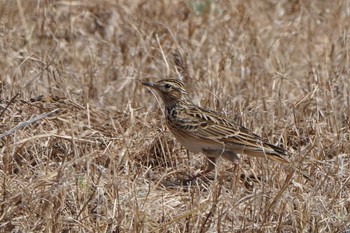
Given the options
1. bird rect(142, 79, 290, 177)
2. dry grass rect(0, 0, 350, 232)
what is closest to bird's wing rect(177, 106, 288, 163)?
bird rect(142, 79, 290, 177)

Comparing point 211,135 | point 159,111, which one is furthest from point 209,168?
point 159,111

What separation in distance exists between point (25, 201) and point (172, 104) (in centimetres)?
198

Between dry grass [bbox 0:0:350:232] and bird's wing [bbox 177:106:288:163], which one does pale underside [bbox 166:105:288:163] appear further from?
dry grass [bbox 0:0:350:232]

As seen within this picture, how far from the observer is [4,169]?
6699 mm

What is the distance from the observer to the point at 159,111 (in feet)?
26.9

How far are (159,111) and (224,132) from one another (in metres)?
0.98

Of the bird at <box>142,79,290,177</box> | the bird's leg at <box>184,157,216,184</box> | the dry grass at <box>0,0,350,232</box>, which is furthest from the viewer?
the bird's leg at <box>184,157,216,184</box>

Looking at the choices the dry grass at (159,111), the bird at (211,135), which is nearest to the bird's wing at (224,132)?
the bird at (211,135)

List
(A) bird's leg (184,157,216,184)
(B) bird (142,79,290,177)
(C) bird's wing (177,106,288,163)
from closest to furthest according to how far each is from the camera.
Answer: (C) bird's wing (177,106,288,163)
(B) bird (142,79,290,177)
(A) bird's leg (184,157,216,184)

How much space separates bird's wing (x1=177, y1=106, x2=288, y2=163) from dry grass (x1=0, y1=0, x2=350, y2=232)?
0.49 feet

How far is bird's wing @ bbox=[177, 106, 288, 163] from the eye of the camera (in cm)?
705

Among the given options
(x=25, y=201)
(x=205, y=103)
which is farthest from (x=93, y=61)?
(x=25, y=201)

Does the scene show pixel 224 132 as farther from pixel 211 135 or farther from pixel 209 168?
pixel 209 168

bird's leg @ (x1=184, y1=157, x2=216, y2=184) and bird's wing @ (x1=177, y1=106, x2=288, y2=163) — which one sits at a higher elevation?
bird's wing @ (x1=177, y1=106, x2=288, y2=163)
